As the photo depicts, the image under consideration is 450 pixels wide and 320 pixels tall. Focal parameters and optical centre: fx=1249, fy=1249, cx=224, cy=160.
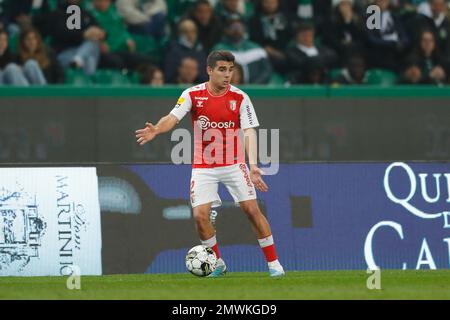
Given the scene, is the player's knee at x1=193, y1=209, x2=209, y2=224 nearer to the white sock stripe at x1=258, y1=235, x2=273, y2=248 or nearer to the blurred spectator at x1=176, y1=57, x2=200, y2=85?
the white sock stripe at x1=258, y1=235, x2=273, y2=248

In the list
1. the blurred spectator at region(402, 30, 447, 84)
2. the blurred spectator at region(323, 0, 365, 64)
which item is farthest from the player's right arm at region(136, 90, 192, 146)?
the blurred spectator at region(402, 30, 447, 84)

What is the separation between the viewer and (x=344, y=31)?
20.7 meters

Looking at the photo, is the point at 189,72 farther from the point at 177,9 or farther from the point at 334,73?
the point at 334,73

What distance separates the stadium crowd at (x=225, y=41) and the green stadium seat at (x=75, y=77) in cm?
2

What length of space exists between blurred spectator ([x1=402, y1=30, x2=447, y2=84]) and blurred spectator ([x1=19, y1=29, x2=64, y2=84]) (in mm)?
5669

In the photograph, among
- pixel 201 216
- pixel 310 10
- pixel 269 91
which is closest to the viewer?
pixel 201 216

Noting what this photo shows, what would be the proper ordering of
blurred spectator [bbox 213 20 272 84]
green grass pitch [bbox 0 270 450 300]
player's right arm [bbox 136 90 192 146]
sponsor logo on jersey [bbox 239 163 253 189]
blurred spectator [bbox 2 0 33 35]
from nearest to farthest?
1. green grass pitch [bbox 0 270 450 300]
2. player's right arm [bbox 136 90 192 146]
3. sponsor logo on jersey [bbox 239 163 253 189]
4. blurred spectator [bbox 2 0 33 35]
5. blurred spectator [bbox 213 20 272 84]

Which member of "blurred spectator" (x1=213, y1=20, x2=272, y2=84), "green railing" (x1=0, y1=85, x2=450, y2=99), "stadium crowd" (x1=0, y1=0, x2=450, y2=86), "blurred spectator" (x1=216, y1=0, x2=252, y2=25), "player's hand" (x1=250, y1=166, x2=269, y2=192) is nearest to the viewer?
"player's hand" (x1=250, y1=166, x2=269, y2=192)

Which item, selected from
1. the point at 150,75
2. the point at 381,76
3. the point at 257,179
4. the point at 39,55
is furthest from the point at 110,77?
the point at 257,179

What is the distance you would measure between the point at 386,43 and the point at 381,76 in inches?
21.9

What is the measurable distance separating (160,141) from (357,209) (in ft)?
13.8

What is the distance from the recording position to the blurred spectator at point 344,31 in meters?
20.5

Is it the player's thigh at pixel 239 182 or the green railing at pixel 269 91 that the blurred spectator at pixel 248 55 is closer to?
the green railing at pixel 269 91

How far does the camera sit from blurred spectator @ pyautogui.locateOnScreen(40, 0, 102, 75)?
64.0ft
